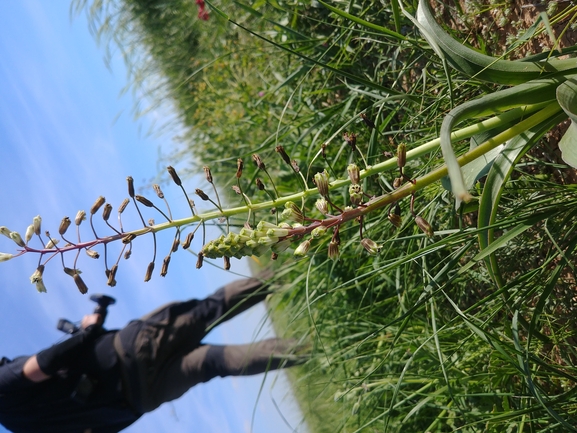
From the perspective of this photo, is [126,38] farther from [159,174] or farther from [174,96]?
[159,174]

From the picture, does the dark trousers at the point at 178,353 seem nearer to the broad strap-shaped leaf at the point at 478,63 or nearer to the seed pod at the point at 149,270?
the seed pod at the point at 149,270

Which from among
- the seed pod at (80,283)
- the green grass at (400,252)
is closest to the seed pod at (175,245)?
the seed pod at (80,283)

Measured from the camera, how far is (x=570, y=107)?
979 mm

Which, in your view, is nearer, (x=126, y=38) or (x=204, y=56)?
(x=204, y=56)

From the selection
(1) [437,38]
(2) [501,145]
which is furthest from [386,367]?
(1) [437,38]

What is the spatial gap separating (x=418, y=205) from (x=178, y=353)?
2673 millimetres

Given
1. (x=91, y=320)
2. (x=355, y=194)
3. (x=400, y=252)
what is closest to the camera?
(x=355, y=194)

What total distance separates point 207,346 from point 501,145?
3230 millimetres

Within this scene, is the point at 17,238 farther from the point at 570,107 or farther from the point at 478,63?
the point at 570,107

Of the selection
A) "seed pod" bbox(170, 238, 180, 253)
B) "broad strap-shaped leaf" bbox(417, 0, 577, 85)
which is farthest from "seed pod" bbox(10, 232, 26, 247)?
"broad strap-shaped leaf" bbox(417, 0, 577, 85)

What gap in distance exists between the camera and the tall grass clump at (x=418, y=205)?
1.03m

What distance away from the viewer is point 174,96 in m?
5.33

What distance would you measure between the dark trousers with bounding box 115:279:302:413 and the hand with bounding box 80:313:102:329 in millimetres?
230

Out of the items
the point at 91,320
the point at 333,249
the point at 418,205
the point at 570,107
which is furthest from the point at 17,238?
the point at 91,320
